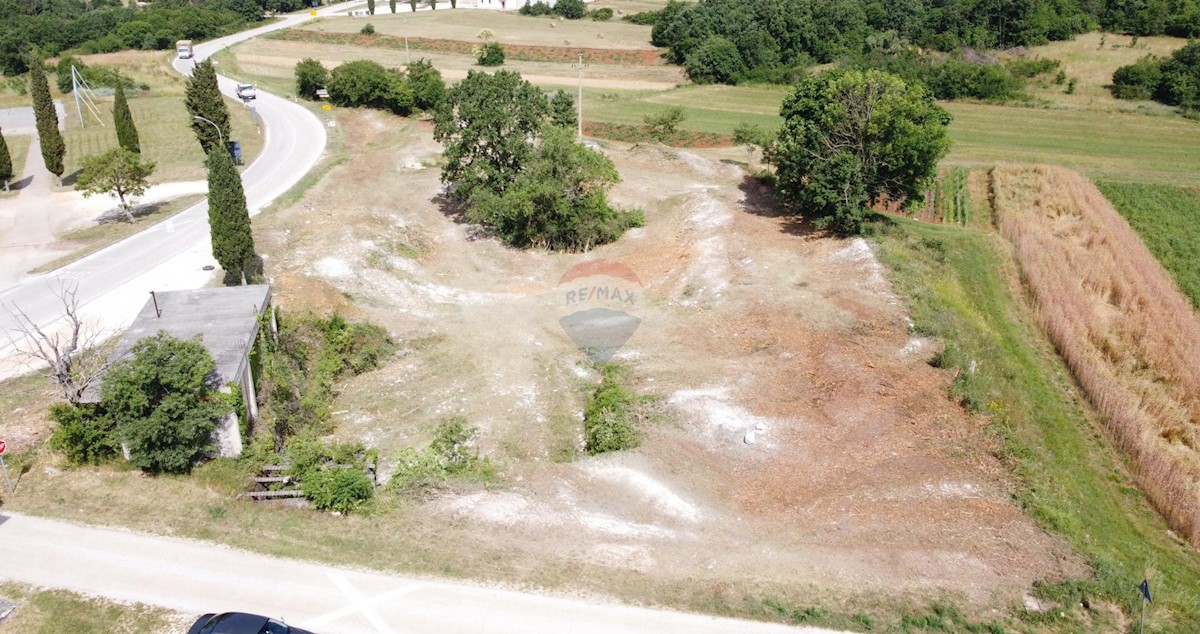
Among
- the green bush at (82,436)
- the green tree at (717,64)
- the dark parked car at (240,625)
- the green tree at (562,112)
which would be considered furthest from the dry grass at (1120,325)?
the green tree at (717,64)

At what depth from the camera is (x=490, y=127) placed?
39.5 m

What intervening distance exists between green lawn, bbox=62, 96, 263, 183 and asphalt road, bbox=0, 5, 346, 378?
478 cm

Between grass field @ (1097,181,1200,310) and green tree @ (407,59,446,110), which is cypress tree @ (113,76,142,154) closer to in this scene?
green tree @ (407,59,446,110)

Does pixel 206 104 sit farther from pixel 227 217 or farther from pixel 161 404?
pixel 161 404

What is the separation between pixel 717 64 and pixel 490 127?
165ft

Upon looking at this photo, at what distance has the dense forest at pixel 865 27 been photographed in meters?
82.0

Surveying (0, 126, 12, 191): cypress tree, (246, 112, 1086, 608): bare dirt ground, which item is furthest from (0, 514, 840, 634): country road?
(0, 126, 12, 191): cypress tree

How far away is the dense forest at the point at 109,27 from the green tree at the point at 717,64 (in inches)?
2532

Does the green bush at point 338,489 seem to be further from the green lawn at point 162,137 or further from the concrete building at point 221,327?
the green lawn at point 162,137

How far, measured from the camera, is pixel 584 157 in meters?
38.3

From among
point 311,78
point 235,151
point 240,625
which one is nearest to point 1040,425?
point 240,625

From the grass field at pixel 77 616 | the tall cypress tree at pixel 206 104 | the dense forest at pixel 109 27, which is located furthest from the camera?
the dense forest at pixel 109 27

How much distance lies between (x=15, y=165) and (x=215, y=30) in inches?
2377

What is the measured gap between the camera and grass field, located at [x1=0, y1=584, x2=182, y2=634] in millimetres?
15562
